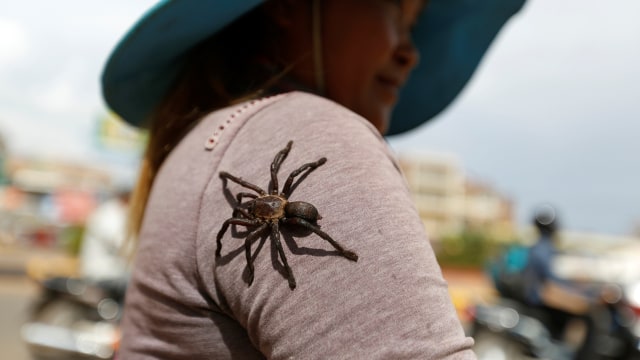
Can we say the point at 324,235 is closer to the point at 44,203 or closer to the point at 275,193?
the point at 275,193

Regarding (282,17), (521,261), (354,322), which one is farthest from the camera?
(521,261)

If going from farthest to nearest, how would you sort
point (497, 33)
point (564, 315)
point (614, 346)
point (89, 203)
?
point (89, 203), point (564, 315), point (614, 346), point (497, 33)

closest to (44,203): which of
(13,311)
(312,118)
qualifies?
(13,311)

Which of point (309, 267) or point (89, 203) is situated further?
point (89, 203)

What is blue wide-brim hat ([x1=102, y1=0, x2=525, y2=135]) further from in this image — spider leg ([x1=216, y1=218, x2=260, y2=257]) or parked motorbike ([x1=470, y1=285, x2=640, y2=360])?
parked motorbike ([x1=470, y1=285, x2=640, y2=360])

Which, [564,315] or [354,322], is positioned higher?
[354,322]

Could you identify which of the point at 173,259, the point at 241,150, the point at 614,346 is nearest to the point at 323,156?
the point at 241,150

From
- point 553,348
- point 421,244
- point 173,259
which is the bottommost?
point 553,348

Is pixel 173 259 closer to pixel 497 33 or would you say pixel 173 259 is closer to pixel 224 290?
pixel 224 290

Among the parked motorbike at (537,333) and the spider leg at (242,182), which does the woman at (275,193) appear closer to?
the spider leg at (242,182)
